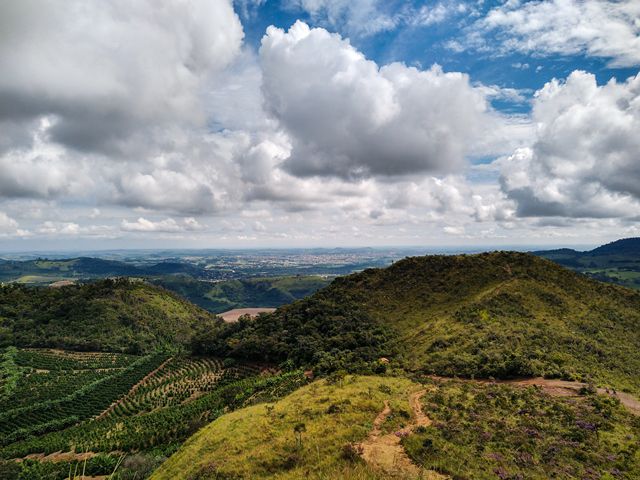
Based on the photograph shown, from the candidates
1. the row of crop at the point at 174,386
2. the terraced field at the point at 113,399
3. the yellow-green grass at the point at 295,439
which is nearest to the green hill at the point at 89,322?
the terraced field at the point at 113,399

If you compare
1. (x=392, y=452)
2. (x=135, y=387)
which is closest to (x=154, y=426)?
(x=135, y=387)

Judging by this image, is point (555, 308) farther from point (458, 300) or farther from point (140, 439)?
point (140, 439)

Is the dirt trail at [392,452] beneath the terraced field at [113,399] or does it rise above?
above

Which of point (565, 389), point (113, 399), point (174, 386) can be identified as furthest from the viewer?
point (174, 386)

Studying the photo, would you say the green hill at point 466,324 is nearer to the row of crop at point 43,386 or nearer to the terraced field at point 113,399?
the terraced field at point 113,399

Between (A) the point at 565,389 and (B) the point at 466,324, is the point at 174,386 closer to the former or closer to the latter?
(B) the point at 466,324

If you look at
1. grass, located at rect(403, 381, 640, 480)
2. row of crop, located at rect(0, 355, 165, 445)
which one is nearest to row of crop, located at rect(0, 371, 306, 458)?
row of crop, located at rect(0, 355, 165, 445)

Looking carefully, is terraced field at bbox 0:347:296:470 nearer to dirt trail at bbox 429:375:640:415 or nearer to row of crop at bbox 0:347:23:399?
row of crop at bbox 0:347:23:399
